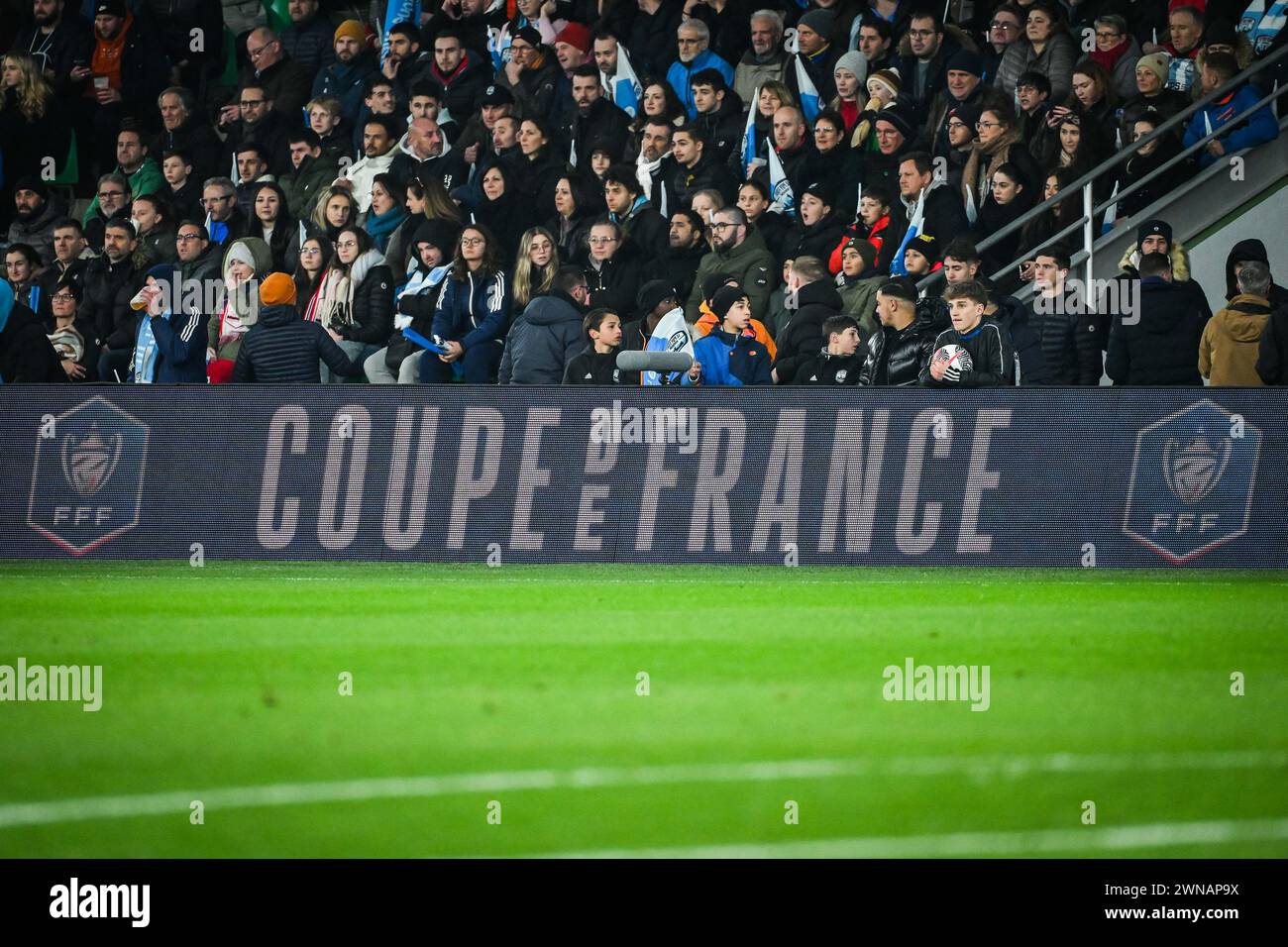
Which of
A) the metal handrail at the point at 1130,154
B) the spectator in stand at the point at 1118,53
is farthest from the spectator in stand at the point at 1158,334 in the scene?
the spectator in stand at the point at 1118,53

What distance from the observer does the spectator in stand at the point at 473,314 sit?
50.9ft

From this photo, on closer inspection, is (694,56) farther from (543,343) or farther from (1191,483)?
(1191,483)

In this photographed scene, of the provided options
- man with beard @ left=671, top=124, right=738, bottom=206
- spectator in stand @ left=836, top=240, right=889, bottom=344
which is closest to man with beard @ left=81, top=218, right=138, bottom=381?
man with beard @ left=671, top=124, right=738, bottom=206

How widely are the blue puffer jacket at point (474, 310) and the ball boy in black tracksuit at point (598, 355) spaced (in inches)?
38.4

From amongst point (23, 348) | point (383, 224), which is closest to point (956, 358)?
point (383, 224)

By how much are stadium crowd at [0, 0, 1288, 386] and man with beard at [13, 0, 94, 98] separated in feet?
0.38

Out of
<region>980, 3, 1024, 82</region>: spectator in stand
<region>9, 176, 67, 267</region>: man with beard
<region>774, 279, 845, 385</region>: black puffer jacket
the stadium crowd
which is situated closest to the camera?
the stadium crowd

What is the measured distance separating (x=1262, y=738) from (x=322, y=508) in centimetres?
770

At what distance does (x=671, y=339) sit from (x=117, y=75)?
27.5 ft

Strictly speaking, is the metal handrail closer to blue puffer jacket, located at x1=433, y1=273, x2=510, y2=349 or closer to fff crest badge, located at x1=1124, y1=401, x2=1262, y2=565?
fff crest badge, located at x1=1124, y1=401, x2=1262, y2=565

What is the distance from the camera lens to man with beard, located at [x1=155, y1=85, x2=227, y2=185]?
722 inches

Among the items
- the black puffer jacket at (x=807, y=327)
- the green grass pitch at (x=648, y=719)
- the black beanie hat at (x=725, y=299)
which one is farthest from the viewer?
the black puffer jacket at (x=807, y=327)

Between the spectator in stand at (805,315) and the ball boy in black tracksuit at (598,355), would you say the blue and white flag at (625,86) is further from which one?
the spectator in stand at (805,315)

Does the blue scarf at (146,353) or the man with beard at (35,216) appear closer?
the blue scarf at (146,353)
